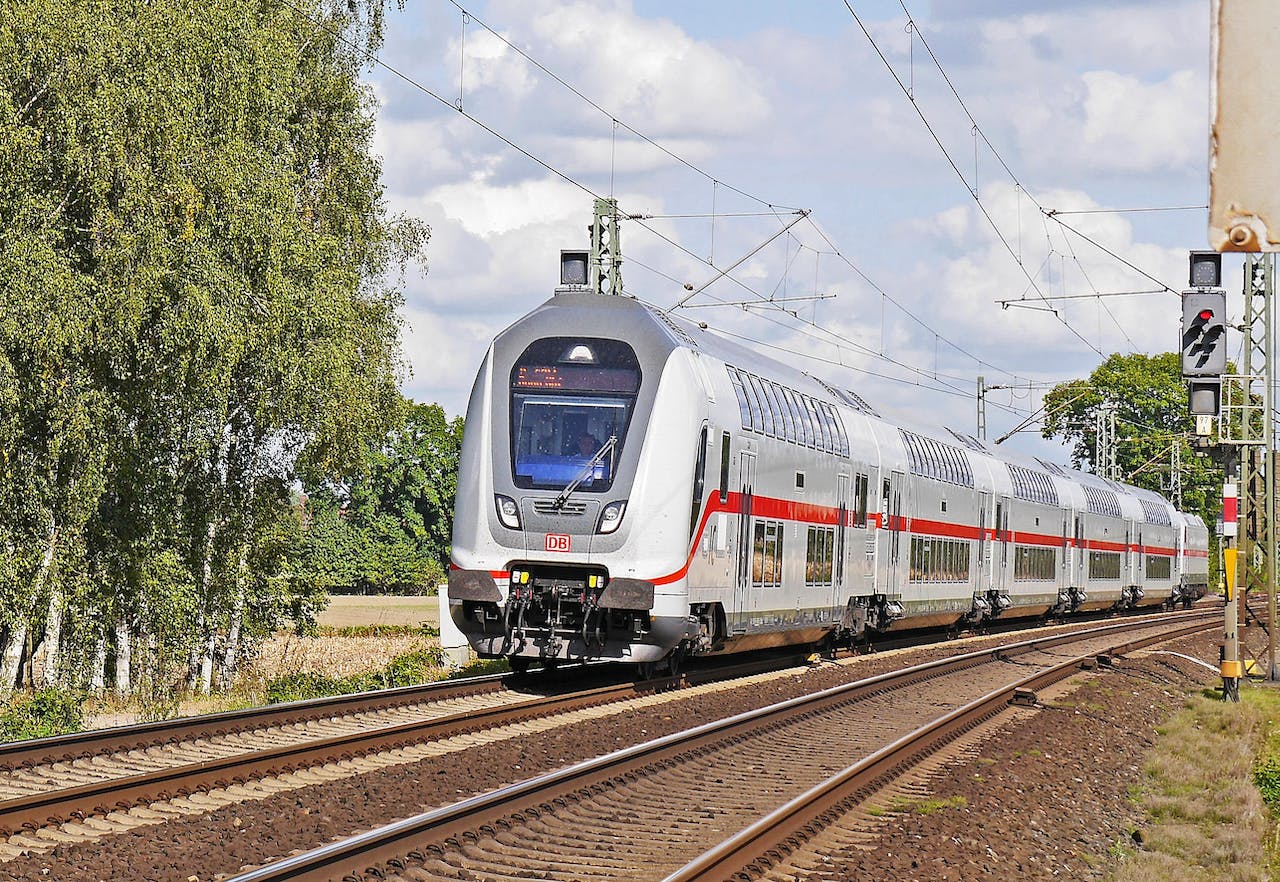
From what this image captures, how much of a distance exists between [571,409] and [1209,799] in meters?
7.44

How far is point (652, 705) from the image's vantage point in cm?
1686

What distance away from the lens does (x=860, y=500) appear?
80.7 ft

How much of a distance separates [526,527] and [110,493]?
9.00 m

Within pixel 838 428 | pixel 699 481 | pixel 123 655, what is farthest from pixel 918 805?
pixel 123 655

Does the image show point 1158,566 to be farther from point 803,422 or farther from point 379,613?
point 803,422

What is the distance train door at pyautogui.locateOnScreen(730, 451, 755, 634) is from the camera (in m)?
19.0

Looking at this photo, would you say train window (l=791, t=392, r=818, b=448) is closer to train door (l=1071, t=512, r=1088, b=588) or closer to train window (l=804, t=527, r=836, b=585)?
train window (l=804, t=527, r=836, b=585)

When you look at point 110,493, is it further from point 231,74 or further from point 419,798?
point 419,798

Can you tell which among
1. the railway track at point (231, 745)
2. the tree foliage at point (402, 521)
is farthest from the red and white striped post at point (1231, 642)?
the tree foliage at point (402, 521)

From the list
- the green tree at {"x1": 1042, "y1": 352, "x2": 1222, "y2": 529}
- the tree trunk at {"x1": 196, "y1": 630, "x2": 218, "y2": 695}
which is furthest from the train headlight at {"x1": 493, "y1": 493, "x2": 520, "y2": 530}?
the green tree at {"x1": 1042, "y1": 352, "x2": 1222, "y2": 529}

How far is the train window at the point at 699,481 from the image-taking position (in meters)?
17.2

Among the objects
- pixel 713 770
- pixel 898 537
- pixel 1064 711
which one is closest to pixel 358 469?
pixel 898 537

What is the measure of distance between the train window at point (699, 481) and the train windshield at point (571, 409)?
0.96 m

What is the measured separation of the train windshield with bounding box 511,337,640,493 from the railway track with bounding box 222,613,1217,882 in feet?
10.6
